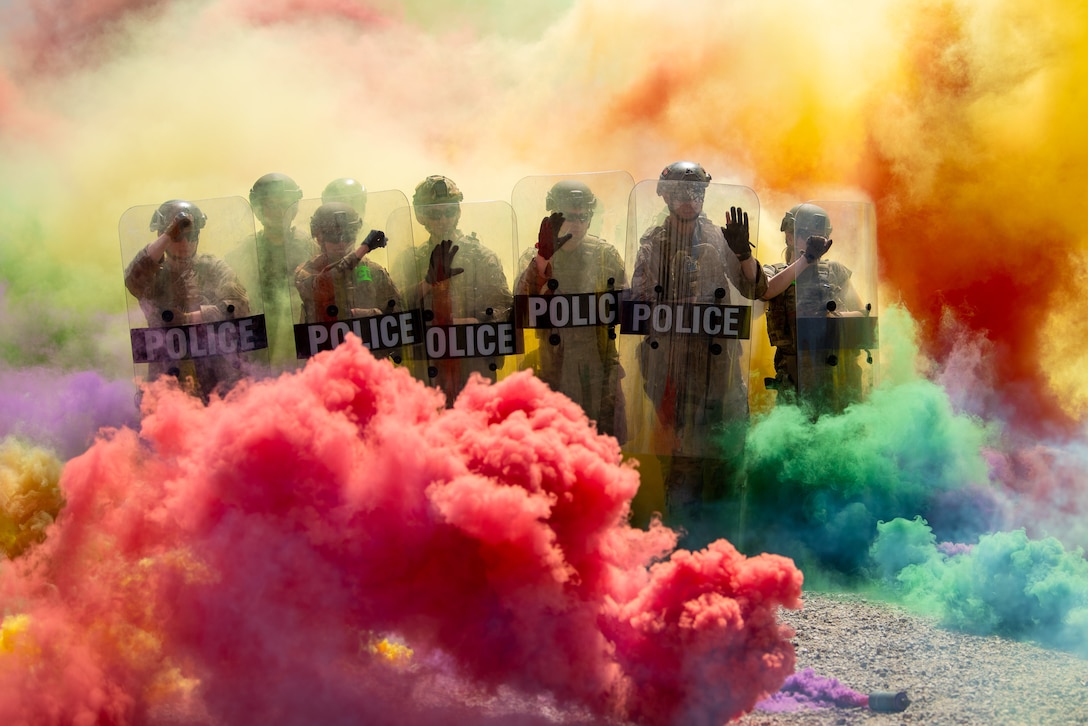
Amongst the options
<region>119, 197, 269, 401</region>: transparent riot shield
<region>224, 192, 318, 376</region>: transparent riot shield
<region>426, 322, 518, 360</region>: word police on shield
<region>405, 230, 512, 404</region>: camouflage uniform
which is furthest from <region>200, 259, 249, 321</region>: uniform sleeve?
<region>426, 322, 518, 360</region>: word police on shield

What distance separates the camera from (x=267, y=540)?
4.40 m

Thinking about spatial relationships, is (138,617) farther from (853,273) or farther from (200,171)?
(200,171)

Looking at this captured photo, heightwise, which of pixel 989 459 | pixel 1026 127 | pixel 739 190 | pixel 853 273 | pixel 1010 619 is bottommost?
pixel 1010 619

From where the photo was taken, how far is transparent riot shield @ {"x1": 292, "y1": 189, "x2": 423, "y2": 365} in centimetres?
724

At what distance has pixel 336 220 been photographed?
7.31 meters

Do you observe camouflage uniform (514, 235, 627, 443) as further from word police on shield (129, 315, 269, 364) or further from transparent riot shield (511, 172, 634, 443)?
word police on shield (129, 315, 269, 364)

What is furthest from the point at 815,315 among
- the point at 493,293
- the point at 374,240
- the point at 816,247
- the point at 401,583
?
the point at 401,583

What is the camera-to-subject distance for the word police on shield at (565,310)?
24.1 ft

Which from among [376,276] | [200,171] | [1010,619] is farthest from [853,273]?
[200,171]

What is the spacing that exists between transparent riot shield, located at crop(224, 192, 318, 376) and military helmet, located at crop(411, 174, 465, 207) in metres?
0.78

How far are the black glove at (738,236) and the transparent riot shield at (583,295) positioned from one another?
710 millimetres

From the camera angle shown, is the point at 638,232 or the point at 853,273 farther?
the point at 853,273

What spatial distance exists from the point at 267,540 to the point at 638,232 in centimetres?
381

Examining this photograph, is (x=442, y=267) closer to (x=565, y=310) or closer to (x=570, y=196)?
Result: (x=565, y=310)
